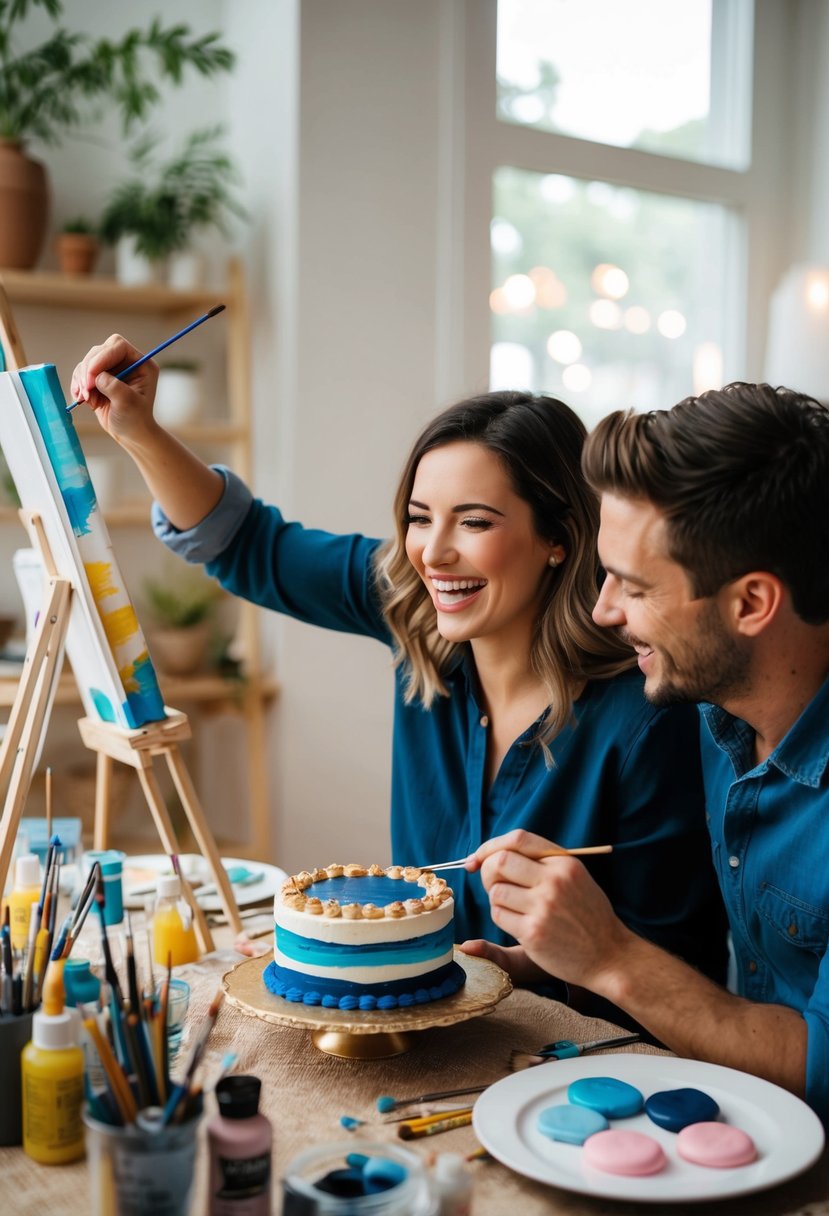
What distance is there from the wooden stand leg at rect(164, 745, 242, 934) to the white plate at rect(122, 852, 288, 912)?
11 centimetres

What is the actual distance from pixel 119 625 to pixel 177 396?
1.90 meters

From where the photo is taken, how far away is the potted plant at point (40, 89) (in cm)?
308

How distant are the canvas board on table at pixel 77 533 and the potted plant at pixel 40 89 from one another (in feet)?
5.64

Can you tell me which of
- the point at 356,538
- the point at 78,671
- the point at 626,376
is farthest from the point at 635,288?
the point at 78,671

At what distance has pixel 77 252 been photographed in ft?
10.6

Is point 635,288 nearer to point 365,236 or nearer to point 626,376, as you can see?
point 626,376

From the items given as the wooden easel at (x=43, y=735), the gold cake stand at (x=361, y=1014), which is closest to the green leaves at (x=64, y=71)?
the wooden easel at (x=43, y=735)

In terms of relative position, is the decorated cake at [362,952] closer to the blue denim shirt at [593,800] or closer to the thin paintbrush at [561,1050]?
the thin paintbrush at [561,1050]

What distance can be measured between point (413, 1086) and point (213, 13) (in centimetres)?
338

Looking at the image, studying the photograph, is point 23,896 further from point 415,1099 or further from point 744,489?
point 744,489

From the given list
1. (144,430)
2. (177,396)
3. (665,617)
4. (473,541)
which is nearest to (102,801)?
(144,430)

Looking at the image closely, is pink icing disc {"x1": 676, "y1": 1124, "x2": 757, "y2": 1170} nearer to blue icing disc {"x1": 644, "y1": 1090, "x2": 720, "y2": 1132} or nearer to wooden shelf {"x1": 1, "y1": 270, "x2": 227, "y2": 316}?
blue icing disc {"x1": 644, "y1": 1090, "x2": 720, "y2": 1132}

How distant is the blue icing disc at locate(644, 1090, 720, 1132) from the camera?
106cm

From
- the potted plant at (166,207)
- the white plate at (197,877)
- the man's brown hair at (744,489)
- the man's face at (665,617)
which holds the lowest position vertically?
the white plate at (197,877)
